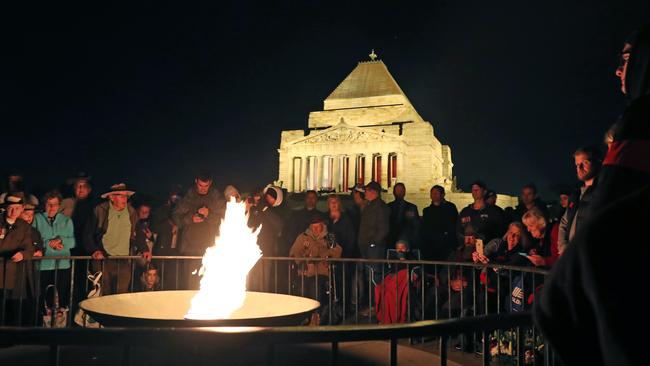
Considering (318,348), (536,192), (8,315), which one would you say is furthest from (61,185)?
(536,192)

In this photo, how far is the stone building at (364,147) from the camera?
52344 millimetres

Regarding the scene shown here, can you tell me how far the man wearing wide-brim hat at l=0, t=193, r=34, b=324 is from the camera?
7.60 metres

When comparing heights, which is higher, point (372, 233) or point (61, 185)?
point (61, 185)

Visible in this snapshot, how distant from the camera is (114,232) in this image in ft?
31.0

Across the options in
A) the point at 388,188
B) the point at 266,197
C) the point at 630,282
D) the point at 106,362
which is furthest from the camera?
the point at 388,188

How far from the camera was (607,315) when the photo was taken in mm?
1037

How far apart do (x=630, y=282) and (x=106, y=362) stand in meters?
5.75

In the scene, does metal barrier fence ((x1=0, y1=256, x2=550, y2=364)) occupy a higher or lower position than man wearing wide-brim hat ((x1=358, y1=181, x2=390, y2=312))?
lower

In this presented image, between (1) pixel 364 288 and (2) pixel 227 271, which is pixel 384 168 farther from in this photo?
(2) pixel 227 271

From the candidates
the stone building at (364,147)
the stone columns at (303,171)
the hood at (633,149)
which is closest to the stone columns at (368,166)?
the stone building at (364,147)

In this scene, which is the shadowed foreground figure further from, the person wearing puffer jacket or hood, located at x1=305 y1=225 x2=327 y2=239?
hood, located at x1=305 y1=225 x2=327 y2=239

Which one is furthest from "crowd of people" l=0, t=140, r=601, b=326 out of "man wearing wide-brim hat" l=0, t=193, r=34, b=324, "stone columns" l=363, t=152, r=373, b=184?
"stone columns" l=363, t=152, r=373, b=184

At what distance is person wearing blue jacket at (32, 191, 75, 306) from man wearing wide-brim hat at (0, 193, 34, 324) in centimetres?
54

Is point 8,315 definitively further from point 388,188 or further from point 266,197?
point 388,188
